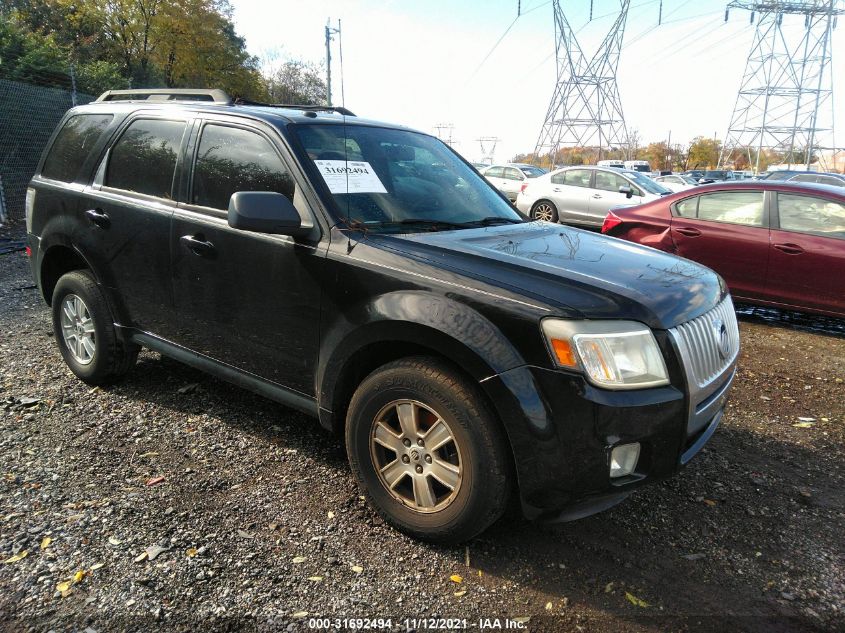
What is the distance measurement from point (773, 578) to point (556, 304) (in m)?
1.53

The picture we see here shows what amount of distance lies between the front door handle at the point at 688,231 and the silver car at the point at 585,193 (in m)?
6.26

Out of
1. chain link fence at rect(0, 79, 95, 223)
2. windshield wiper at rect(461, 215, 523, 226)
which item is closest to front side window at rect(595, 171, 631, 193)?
windshield wiper at rect(461, 215, 523, 226)

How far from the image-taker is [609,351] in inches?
89.7

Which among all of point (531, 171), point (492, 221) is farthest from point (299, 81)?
point (492, 221)

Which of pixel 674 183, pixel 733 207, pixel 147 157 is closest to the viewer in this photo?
pixel 147 157

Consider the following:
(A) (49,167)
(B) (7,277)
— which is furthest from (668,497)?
(B) (7,277)

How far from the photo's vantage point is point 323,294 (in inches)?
112

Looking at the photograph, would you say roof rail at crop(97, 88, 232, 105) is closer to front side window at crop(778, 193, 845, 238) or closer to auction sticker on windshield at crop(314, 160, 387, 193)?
auction sticker on windshield at crop(314, 160, 387, 193)

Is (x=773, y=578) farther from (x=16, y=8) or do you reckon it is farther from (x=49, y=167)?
(x=16, y=8)

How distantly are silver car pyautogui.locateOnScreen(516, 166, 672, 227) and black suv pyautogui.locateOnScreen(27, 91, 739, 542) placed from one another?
34.5 feet

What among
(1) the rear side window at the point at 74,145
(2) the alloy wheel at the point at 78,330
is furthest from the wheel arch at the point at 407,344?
(1) the rear side window at the point at 74,145

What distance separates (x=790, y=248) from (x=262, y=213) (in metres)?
5.79

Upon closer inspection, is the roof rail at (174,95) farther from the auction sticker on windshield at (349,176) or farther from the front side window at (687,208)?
the front side window at (687,208)

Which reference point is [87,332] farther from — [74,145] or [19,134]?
[19,134]
